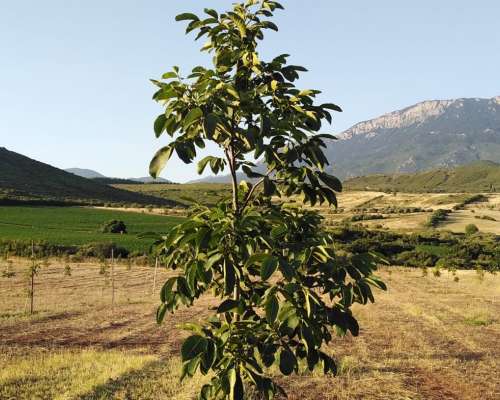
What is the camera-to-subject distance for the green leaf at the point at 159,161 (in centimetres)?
459

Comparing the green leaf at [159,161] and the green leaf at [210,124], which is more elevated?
the green leaf at [210,124]

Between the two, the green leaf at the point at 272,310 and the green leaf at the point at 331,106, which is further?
the green leaf at the point at 331,106

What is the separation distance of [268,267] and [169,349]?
1347 cm

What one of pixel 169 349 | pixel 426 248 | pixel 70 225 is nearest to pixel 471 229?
pixel 426 248

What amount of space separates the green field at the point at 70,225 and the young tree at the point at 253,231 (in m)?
49.7

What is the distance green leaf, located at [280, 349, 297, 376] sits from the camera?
4.54m

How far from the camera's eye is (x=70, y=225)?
2874 inches

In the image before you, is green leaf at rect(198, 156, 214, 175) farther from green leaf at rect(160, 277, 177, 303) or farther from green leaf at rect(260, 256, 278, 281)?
green leaf at rect(260, 256, 278, 281)

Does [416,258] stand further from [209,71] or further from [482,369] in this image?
[209,71]

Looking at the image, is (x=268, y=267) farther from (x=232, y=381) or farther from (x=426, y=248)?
(x=426, y=248)

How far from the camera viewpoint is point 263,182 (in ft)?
19.4

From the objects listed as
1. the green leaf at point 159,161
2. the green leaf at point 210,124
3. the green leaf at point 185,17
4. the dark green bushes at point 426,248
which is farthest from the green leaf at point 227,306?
the dark green bushes at point 426,248

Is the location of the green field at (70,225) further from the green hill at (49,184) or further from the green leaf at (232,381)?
the green leaf at (232,381)

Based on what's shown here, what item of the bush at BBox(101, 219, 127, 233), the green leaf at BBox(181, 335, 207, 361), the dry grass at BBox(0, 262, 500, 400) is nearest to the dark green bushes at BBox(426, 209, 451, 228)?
the bush at BBox(101, 219, 127, 233)
